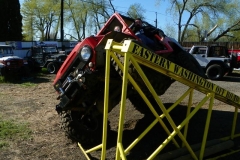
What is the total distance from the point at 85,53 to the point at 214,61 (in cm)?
1131

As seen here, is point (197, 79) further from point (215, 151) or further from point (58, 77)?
point (58, 77)

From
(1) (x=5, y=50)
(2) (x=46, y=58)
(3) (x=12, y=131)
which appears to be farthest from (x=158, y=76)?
(2) (x=46, y=58)

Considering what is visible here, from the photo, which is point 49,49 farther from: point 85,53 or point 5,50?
point 85,53

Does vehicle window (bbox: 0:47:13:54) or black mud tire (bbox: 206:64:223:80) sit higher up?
vehicle window (bbox: 0:47:13:54)

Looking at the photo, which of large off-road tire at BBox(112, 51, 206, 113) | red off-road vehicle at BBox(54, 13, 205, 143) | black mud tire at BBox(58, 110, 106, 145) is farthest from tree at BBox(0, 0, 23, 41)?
black mud tire at BBox(58, 110, 106, 145)

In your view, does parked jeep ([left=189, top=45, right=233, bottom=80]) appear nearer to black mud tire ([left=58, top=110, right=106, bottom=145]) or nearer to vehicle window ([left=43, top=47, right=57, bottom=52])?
vehicle window ([left=43, top=47, right=57, bottom=52])

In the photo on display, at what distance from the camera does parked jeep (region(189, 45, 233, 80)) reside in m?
13.6

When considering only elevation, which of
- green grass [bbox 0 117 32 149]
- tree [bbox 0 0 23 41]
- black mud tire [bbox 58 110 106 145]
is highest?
tree [bbox 0 0 23 41]

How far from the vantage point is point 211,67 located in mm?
13703

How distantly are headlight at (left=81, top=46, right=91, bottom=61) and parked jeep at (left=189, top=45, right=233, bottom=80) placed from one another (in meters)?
11.1

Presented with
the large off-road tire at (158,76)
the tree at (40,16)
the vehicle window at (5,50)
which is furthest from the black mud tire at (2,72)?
the tree at (40,16)

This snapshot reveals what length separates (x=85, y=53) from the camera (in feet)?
12.5

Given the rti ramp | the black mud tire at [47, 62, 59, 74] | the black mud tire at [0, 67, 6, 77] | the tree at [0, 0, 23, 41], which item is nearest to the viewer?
the rti ramp

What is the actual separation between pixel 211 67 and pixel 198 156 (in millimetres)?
10812
